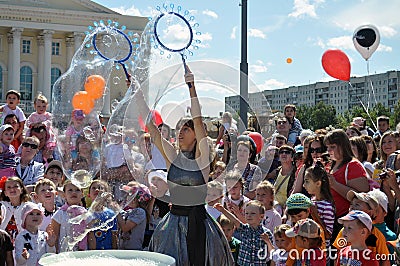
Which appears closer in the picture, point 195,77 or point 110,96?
point 195,77

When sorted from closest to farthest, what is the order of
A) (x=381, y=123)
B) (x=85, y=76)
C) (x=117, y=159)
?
(x=117, y=159) → (x=85, y=76) → (x=381, y=123)

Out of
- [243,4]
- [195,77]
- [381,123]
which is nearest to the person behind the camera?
[195,77]

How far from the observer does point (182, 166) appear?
3.88 m

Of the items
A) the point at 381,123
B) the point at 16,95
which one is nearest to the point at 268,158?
the point at 381,123

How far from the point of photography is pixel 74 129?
6.13 m

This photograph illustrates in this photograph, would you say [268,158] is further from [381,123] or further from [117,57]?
[381,123]

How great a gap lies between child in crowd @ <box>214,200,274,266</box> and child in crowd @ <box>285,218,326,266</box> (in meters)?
0.52

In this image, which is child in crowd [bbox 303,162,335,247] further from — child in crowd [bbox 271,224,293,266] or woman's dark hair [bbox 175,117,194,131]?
woman's dark hair [bbox 175,117,194,131]

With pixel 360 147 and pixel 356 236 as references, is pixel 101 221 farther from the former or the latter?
pixel 360 147

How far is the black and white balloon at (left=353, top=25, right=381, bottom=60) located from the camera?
1105cm

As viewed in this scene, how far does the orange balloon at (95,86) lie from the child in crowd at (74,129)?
10.4 inches

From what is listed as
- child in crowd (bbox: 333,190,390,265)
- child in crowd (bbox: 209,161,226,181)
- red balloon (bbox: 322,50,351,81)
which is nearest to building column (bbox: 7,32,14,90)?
red balloon (bbox: 322,50,351,81)

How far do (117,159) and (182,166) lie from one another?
117 centimetres

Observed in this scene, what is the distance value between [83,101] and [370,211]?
3.28 metres
